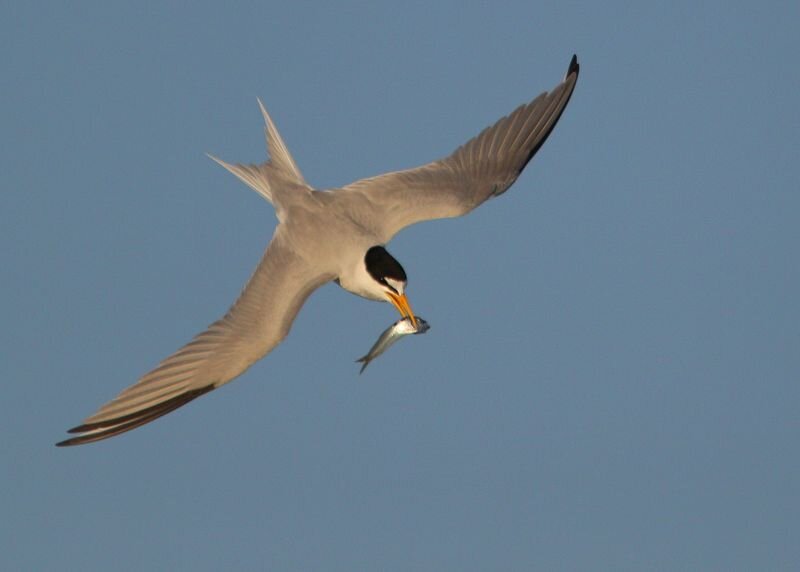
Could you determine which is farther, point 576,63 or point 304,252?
point 576,63

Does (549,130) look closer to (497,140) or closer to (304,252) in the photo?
(497,140)

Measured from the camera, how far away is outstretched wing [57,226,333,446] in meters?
13.4

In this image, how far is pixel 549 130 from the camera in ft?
53.2

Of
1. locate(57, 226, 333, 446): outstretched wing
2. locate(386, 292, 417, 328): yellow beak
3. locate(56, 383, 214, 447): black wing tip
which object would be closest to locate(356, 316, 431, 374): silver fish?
locate(386, 292, 417, 328): yellow beak

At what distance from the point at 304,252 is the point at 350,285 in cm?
56

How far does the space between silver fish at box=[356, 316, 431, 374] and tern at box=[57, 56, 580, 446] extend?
A: 4.1 inches

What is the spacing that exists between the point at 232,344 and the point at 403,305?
1682 mm

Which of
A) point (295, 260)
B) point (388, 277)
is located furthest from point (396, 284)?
point (295, 260)

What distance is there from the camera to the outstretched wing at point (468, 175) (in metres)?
14.9

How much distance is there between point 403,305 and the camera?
46.0 feet

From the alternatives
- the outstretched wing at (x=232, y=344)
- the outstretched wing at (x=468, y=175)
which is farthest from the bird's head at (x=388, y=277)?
the outstretched wing at (x=468, y=175)

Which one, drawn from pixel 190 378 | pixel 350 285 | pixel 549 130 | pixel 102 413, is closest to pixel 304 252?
pixel 350 285

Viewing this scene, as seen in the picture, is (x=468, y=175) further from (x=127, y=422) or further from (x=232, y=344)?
(x=127, y=422)

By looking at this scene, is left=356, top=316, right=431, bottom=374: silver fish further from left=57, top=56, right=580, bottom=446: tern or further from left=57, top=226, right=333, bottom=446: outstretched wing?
left=57, top=226, right=333, bottom=446: outstretched wing
